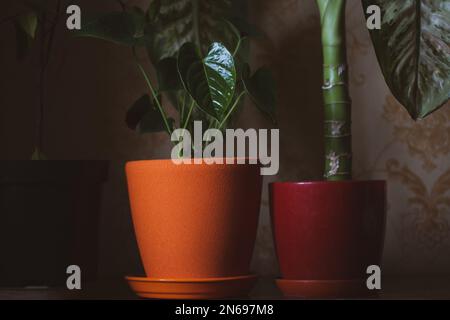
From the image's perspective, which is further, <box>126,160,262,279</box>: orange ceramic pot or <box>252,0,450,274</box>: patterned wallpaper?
<box>252,0,450,274</box>: patterned wallpaper

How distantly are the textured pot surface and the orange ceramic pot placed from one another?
2.6 inches

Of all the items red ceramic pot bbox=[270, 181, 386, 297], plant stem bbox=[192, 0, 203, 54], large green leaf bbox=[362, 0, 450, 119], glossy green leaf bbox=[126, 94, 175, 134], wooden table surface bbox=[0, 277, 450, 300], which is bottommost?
wooden table surface bbox=[0, 277, 450, 300]

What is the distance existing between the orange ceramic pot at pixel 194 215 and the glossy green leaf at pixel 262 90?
0.08m

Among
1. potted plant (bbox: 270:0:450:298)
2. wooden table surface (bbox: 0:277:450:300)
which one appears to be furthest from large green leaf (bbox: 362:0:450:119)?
wooden table surface (bbox: 0:277:450:300)

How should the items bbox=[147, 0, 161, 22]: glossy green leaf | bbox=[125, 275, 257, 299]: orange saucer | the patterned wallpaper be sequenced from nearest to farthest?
bbox=[125, 275, 257, 299]: orange saucer
bbox=[147, 0, 161, 22]: glossy green leaf
the patterned wallpaper

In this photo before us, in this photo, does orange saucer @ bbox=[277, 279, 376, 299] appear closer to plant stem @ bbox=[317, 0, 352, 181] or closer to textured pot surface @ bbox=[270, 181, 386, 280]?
textured pot surface @ bbox=[270, 181, 386, 280]

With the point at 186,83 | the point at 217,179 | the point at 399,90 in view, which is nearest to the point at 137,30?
the point at 186,83

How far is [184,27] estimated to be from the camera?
39.3 inches

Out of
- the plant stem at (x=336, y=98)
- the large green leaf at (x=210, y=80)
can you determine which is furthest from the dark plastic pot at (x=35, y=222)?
the plant stem at (x=336, y=98)

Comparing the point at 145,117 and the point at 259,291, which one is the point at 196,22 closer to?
the point at 145,117

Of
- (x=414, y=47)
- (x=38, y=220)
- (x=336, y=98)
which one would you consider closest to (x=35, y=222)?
(x=38, y=220)

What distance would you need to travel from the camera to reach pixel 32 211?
94cm

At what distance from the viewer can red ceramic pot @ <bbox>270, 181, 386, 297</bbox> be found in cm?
87

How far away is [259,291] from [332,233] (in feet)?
0.49
